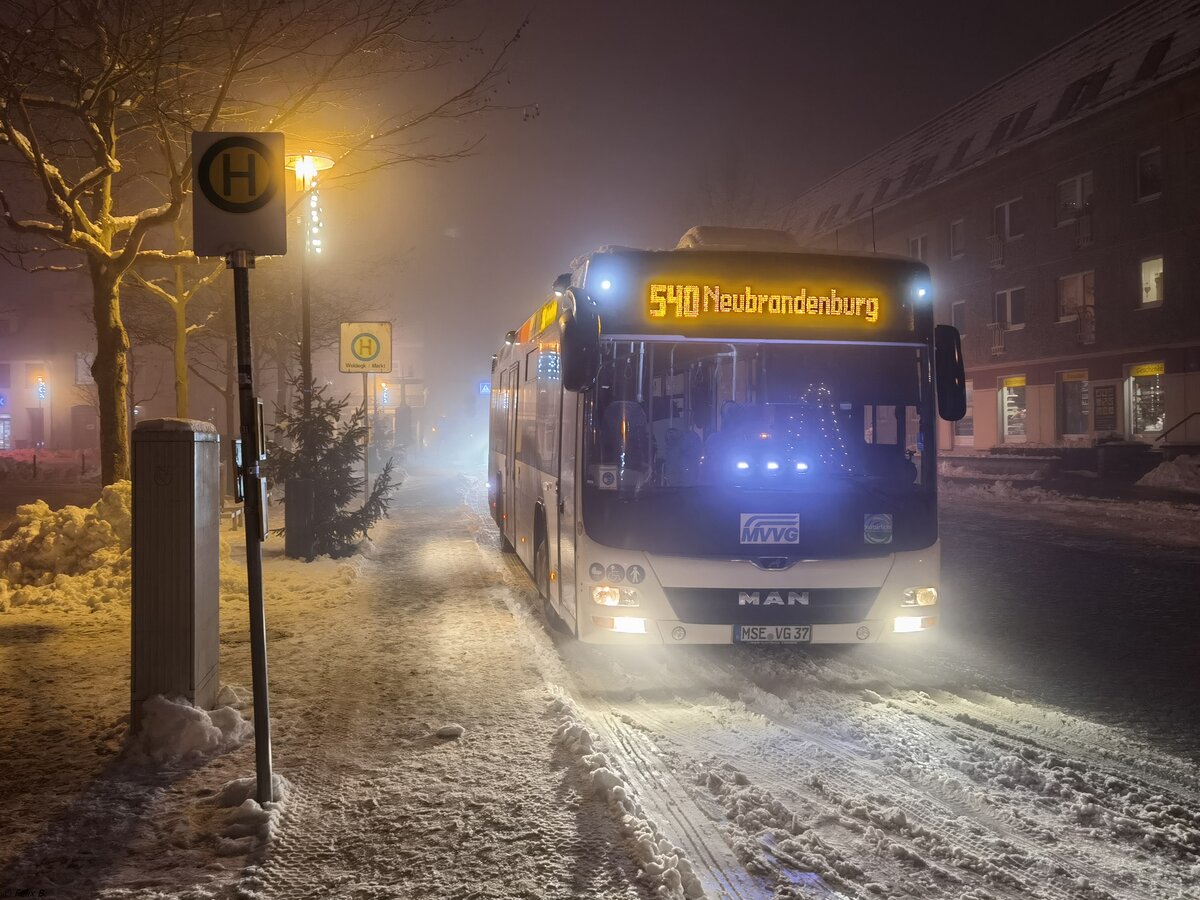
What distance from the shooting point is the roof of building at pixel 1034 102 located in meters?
31.6

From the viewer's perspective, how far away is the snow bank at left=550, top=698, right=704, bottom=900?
3877 mm

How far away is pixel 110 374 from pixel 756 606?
35.6 ft

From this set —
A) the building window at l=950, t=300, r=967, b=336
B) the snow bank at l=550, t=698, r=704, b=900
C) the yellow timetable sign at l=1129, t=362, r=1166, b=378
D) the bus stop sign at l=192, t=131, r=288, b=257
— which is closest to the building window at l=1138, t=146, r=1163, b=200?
the yellow timetable sign at l=1129, t=362, r=1166, b=378

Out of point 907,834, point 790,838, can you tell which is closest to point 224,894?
point 790,838

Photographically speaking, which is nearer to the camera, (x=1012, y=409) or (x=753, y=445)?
(x=753, y=445)

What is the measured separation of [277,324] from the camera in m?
34.1

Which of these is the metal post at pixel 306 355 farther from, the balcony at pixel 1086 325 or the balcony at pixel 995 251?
the balcony at pixel 995 251

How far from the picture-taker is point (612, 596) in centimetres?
732

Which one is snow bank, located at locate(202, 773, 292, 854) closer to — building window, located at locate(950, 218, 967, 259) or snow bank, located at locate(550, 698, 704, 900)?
snow bank, located at locate(550, 698, 704, 900)

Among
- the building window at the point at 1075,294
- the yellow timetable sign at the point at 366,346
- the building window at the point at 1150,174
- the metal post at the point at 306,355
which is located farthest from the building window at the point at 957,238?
the metal post at the point at 306,355

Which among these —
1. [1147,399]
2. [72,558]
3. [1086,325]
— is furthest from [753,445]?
[1086,325]

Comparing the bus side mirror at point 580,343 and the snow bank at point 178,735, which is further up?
the bus side mirror at point 580,343

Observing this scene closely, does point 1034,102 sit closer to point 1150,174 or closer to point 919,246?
point 1150,174

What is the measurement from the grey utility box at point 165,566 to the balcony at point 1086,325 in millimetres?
35097
